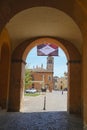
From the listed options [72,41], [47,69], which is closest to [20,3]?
[72,41]

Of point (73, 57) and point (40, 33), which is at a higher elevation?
point (40, 33)

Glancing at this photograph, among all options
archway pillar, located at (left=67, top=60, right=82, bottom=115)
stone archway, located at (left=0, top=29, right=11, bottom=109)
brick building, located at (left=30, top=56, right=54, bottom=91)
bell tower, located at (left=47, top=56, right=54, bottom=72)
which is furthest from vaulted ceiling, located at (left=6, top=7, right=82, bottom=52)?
bell tower, located at (left=47, top=56, right=54, bottom=72)

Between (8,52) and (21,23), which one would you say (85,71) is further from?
(8,52)

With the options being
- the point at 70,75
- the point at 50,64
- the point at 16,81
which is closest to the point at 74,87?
the point at 70,75

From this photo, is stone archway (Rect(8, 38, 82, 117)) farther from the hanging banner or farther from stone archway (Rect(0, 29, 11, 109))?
the hanging banner

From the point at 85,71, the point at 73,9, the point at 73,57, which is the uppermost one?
the point at 73,9

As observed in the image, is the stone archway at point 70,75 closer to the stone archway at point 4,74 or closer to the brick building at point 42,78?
the stone archway at point 4,74

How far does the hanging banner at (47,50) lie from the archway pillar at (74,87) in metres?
2.41

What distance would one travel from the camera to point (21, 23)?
11.2 metres

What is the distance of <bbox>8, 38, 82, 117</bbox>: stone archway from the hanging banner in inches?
76.2

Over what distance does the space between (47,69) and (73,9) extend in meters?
68.4

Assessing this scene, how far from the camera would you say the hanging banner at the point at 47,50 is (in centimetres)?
1587

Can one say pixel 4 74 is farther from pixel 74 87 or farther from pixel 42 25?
pixel 74 87

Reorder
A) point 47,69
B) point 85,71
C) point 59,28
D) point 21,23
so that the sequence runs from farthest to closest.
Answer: point 47,69 < point 59,28 < point 21,23 < point 85,71
